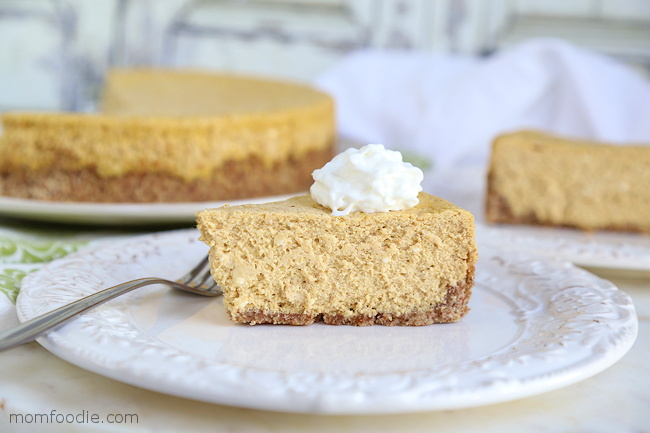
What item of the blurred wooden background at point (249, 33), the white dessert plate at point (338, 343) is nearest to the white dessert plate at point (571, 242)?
the white dessert plate at point (338, 343)

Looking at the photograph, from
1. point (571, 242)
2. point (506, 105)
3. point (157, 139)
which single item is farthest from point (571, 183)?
point (157, 139)

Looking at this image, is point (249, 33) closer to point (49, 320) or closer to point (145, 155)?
point (145, 155)

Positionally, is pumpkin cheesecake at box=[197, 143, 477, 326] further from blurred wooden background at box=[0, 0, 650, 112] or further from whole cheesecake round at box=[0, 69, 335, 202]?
blurred wooden background at box=[0, 0, 650, 112]

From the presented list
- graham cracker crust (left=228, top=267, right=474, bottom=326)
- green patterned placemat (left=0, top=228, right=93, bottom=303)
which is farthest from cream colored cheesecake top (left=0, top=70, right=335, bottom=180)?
graham cracker crust (left=228, top=267, right=474, bottom=326)

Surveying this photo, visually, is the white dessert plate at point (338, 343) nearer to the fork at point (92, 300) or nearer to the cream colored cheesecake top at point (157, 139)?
the fork at point (92, 300)

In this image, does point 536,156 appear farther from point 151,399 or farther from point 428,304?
point 151,399

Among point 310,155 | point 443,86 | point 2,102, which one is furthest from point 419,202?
point 2,102
